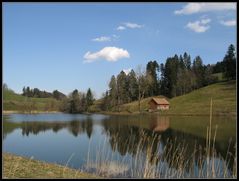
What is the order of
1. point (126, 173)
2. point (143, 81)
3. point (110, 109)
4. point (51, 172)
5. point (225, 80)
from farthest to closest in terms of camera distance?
point (225, 80) < point (110, 109) < point (143, 81) < point (126, 173) < point (51, 172)

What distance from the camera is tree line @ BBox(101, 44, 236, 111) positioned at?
86.7 meters

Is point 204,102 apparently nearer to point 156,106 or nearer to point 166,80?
point 156,106

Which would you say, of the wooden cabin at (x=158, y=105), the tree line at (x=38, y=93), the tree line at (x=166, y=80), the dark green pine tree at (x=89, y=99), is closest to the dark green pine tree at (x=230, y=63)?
the tree line at (x=166, y=80)

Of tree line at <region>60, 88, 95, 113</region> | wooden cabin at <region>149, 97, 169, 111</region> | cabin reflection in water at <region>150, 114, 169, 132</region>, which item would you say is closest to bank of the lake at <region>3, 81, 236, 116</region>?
wooden cabin at <region>149, 97, 169, 111</region>

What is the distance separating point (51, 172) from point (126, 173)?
2.82 meters

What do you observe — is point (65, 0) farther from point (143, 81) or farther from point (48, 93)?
point (48, 93)

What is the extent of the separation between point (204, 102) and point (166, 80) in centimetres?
2488

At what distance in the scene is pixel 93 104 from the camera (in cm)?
10562

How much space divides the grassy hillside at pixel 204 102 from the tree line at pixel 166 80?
3.25 m

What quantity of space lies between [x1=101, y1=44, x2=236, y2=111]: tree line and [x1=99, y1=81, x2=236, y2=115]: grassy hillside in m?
3.25

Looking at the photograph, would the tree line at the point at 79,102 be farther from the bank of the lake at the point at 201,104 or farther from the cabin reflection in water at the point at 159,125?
the cabin reflection in water at the point at 159,125

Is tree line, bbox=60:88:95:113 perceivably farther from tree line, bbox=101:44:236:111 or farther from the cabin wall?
the cabin wall

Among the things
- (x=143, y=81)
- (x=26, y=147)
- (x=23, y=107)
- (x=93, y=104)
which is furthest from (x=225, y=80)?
(x=26, y=147)

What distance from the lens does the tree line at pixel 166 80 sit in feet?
284
